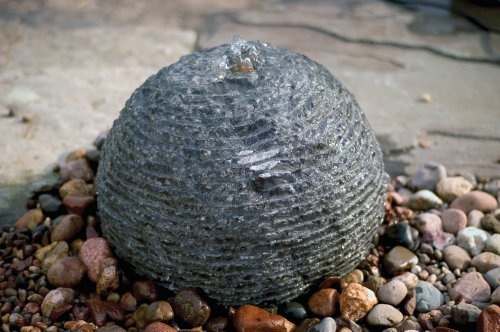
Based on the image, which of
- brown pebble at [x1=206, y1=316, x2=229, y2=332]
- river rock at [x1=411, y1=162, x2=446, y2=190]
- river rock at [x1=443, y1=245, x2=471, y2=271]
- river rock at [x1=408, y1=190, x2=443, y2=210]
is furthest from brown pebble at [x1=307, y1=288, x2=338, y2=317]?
river rock at [x1=411, y1=162, x2=446, y2=190]

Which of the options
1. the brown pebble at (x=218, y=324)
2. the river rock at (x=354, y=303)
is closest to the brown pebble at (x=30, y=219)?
the brown pebble at (x=218, y=324)

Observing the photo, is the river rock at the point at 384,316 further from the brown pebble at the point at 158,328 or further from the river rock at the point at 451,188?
the river rock at the point at 451,188

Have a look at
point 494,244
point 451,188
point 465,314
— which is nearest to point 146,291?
point 465,314

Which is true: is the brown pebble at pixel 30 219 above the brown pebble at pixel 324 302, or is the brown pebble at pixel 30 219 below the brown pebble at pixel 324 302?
below

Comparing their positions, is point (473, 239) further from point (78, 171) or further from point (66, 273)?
point (78, 171)

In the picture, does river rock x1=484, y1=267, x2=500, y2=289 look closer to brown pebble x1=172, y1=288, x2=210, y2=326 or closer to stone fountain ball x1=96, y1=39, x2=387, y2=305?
stone fountain ball x1=96, y1=39, x2=387, y2=305

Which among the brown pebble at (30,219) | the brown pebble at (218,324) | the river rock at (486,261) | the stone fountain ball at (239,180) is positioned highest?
the stone fountain ball at (239,180)

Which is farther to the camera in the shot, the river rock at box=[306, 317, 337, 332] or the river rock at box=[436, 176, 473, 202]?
the river rock at box=[436, 176, 473, 202]
